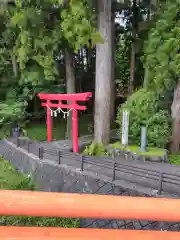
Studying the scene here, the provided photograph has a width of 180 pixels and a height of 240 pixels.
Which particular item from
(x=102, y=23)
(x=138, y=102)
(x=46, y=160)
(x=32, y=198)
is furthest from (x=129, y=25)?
(x=32, y=198)

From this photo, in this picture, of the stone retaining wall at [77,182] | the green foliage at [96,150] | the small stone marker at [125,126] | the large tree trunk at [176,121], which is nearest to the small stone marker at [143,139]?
the small stone marker at [125,126]

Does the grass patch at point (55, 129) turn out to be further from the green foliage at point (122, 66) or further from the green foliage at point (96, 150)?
the green foliage at point (122, 66)

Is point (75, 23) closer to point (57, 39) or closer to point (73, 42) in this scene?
point (73, 42)

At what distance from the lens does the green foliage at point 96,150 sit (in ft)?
34.9

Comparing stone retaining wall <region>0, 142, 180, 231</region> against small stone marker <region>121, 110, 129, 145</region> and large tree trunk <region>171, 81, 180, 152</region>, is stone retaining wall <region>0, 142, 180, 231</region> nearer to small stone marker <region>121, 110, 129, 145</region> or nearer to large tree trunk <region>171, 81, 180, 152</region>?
small stone marker <region>121, 110, 129, 145</region>

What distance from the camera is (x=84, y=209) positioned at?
1224 mm

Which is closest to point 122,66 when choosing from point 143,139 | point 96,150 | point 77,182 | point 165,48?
point 165,48

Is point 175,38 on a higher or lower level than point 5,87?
higher

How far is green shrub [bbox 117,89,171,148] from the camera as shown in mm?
10336

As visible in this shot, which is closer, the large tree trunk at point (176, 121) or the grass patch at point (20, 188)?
the grass patch at point (20, 188)

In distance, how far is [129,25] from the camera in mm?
17406

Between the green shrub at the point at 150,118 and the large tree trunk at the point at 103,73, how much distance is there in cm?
105

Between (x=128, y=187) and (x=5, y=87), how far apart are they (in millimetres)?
10869

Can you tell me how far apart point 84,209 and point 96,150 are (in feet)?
31.3
